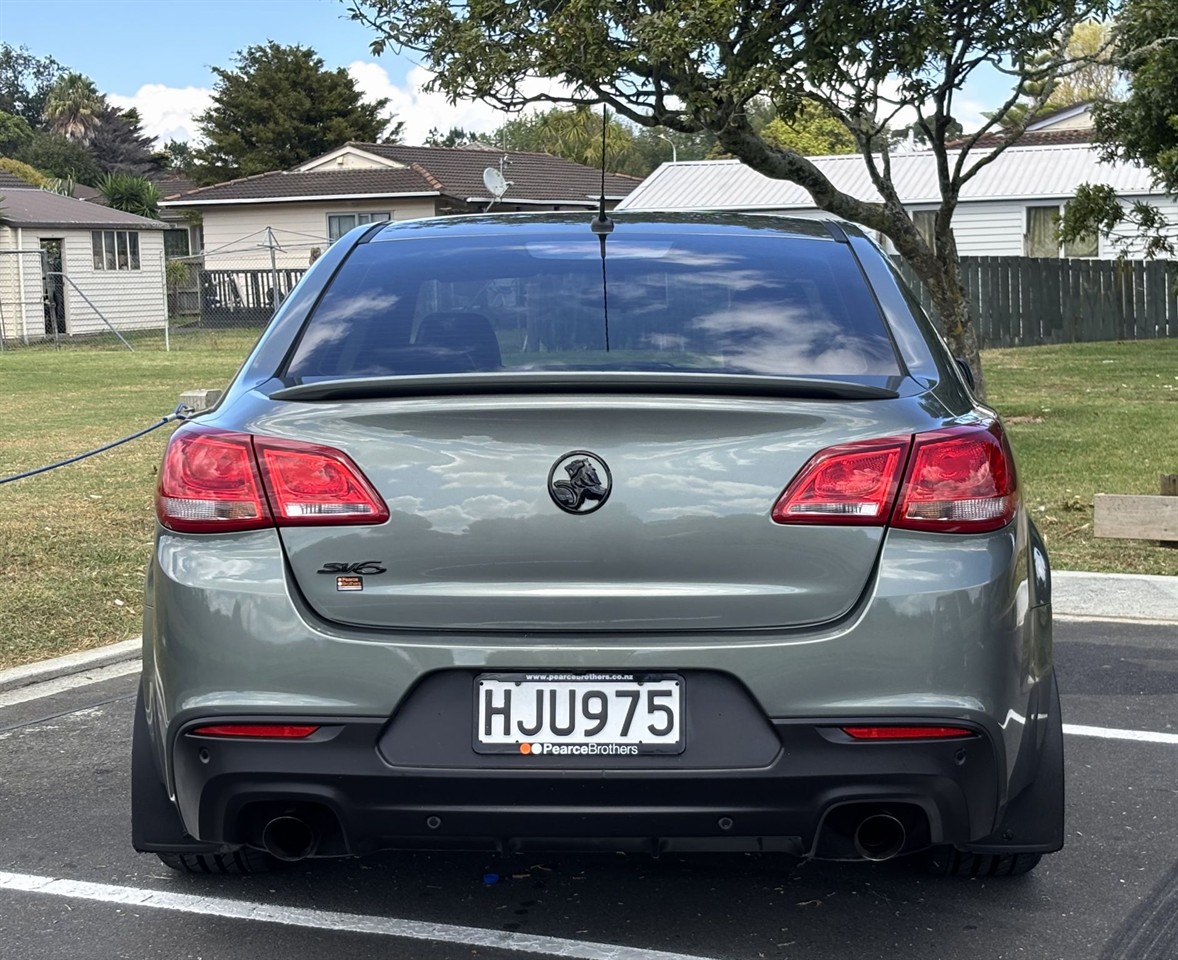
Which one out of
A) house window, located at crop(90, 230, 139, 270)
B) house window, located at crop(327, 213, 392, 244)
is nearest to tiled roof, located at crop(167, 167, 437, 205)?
house window, located at crop(327, 213, 392, 244)

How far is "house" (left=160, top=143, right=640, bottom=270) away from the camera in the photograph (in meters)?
46.7

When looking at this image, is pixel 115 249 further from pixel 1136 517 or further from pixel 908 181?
pixel 1136 517

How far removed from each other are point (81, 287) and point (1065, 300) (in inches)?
924

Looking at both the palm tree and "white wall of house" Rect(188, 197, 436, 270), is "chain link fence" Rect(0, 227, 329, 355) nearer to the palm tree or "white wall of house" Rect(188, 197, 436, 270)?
"white wall of house" Rect(188, 197, 436, 270)

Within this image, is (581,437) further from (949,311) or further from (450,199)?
(450,199)

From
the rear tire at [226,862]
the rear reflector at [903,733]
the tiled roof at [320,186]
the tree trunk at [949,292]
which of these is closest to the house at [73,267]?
the tiled roof at [320,186]

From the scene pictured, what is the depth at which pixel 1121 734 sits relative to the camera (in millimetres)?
5516

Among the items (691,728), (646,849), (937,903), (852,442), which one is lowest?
(937,903)

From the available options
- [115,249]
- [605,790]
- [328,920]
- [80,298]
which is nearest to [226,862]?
[328,920]

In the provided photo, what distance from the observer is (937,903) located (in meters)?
3.96

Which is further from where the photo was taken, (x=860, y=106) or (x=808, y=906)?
(x=860, y=106)

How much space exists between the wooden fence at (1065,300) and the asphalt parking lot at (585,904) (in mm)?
25790

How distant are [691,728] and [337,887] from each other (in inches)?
53.3

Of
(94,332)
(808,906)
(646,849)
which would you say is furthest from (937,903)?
(94,332)
